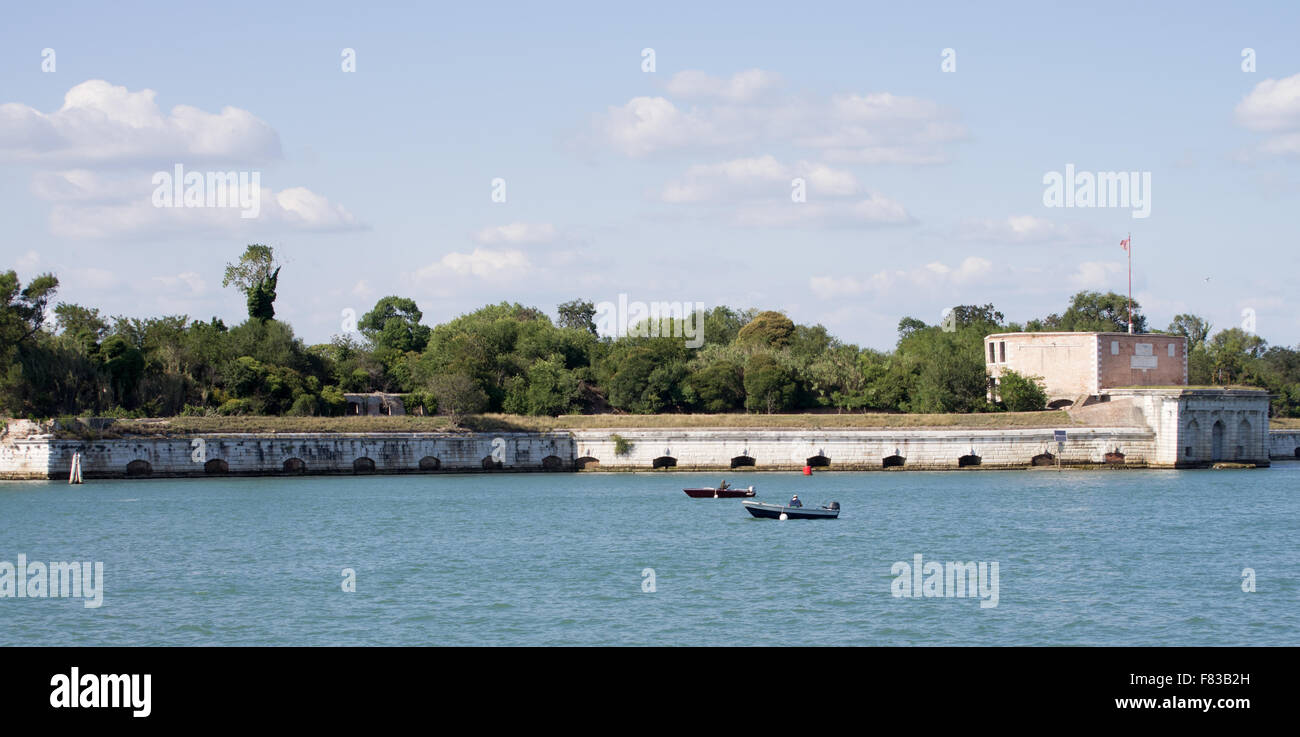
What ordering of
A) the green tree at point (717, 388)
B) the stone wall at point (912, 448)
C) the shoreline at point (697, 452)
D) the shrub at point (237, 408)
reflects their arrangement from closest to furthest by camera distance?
the shoreline at point (697, 452) → the stone wall at point (912, 448) → the shrub at point (237, 408) → the green tree at point (717, 388)

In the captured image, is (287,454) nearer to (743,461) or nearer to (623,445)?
(623,445)

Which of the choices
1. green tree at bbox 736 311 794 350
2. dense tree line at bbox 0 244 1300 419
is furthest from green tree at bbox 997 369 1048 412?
green tree at bbox 736 311 794 350

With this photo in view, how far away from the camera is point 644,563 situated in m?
26.5

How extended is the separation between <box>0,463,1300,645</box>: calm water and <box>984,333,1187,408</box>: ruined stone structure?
1625cm

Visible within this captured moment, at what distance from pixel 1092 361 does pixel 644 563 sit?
4291cm

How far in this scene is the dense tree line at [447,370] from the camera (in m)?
55.3

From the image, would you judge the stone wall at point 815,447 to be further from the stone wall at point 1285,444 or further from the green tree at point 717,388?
the stone wall at point 1285,444

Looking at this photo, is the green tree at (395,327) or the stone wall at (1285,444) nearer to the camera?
the stone wall at (1285,444)

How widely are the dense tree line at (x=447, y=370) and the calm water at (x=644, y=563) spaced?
434 inches

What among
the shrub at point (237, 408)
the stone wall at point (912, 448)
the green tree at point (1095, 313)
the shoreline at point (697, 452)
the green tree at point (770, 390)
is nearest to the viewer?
the shoreline at point (697, 452)

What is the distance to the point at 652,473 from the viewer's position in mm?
55344

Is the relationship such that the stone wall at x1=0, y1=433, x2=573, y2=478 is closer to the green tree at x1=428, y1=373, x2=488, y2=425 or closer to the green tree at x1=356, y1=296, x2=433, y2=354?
the green tree at x1=428, y1=373, x2=488, y2=425

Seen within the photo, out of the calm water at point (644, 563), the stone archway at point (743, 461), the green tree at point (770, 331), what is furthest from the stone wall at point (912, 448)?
the green tree at point (770, 331)
